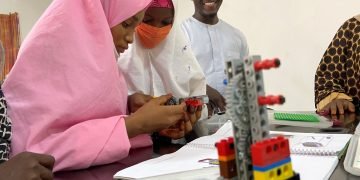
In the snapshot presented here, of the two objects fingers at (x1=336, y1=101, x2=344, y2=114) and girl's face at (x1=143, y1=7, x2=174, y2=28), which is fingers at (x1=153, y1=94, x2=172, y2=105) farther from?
fingers at (x1=336, y1=101, x2=344, y2=114)

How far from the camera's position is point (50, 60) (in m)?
0.72

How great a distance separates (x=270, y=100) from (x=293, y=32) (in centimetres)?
243

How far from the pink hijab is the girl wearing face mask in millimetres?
290

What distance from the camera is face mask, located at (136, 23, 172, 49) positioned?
109cm

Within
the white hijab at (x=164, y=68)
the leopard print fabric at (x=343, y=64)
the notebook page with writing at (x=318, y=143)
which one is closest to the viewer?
the notebook page with writing at (x=318, y=143)

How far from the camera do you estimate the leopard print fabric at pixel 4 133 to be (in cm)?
67

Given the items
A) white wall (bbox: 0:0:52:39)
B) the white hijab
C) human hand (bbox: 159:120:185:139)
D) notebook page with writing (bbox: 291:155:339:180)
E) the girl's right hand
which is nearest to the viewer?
notebook page with writing (bbox: 291:155:339:180)

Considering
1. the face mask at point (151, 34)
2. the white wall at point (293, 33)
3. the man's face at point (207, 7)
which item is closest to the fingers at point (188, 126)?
the face mask at point (151, 34)

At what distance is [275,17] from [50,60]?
2210 mm

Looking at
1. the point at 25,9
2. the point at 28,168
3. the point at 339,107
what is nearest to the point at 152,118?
the point at 28,168

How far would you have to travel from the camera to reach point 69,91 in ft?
2.35

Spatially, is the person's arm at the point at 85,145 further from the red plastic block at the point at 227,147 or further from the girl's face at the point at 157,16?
the girl's face at the point at 157,16

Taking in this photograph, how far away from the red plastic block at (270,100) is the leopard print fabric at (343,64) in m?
1.14

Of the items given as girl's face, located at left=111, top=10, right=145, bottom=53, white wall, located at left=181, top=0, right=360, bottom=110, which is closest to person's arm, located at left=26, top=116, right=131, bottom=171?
girl's face, located at left=111, top=10, right=145, bottom=53
